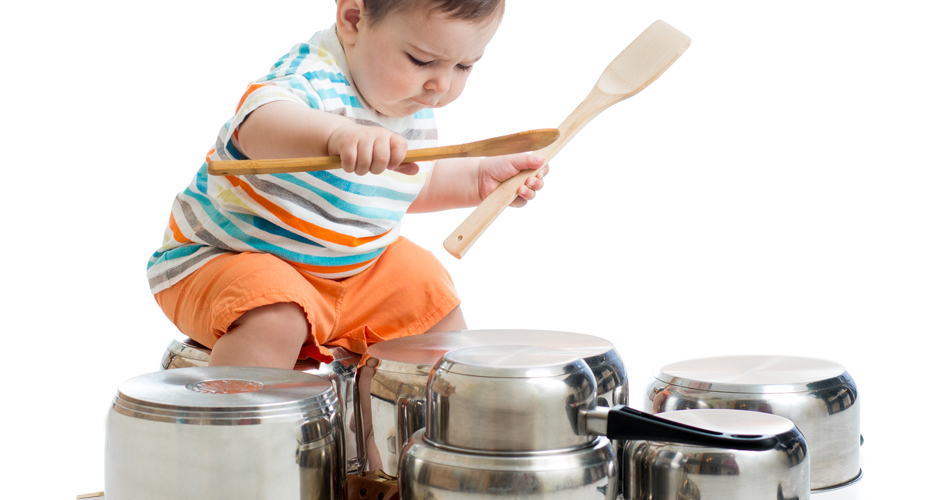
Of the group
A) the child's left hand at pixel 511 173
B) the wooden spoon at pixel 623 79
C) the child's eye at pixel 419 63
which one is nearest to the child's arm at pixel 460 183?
the child's left hand at pixel 511 173

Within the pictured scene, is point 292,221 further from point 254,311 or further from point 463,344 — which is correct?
point 463,344

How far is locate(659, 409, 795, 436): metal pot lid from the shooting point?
0.73 meters

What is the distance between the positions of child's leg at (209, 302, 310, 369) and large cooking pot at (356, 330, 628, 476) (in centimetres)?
9

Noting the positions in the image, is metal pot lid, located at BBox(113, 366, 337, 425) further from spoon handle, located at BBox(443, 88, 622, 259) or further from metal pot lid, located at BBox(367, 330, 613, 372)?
spoon handle, located at BBox(443, 88, 622, 259)

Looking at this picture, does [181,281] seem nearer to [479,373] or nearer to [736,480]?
[479,373]

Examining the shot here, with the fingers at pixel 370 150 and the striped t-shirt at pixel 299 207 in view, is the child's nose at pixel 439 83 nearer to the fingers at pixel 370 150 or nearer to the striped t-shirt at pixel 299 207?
the striped t-shirt at pixel 299 207

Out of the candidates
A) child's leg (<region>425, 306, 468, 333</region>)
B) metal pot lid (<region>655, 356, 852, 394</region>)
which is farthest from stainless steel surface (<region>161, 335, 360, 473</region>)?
metal pot lid (<region>655, 356, 852, 394</region>)

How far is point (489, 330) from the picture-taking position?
1.02 meters

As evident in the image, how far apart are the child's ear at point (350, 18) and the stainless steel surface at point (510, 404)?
0.49 metres

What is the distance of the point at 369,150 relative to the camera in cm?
81

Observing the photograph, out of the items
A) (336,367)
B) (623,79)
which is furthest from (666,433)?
(623,79)

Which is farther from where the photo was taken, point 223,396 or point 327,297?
point 327,297

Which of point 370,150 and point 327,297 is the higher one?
point 370,150

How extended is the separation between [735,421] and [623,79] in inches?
20.4
